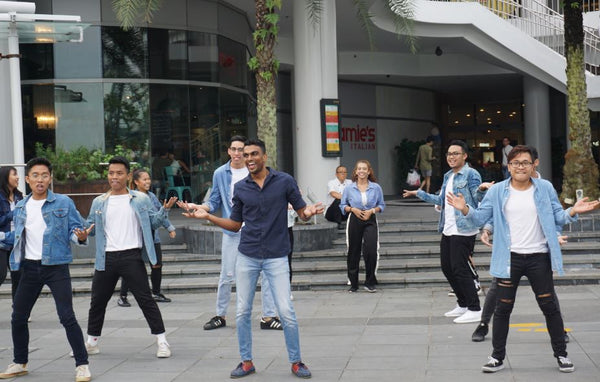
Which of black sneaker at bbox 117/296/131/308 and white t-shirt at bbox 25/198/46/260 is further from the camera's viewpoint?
black sneaker at bbox 117/296/131/308

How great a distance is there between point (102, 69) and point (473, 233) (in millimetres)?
11401

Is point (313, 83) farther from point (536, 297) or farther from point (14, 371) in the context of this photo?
point (14, 371)

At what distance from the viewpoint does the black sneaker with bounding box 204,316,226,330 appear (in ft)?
28.0

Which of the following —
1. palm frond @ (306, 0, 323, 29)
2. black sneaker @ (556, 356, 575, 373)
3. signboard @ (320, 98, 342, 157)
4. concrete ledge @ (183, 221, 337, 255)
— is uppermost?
palm frond @ (306, 0, 323, 29)

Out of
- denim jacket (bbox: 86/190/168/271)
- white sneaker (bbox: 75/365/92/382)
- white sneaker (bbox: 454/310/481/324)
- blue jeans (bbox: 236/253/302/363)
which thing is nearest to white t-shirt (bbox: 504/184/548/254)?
blue jeans (bbox: 236/253/302/363)

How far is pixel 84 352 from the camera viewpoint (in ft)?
21.2

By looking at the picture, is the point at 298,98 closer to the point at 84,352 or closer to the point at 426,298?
the point at 426,298

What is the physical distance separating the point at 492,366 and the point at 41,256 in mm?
3726

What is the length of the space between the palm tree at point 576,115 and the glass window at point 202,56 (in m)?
7.86

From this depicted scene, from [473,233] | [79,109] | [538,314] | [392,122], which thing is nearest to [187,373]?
[473,233]

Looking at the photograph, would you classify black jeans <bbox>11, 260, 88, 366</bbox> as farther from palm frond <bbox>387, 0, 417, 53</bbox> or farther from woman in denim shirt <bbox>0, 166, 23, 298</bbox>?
palm frond <bbox>387, 0, 417, 53</bbox>

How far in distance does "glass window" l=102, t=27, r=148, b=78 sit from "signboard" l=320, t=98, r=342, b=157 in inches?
169

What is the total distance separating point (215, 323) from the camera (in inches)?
338

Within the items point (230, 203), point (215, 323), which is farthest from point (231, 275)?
point (230, 203)
